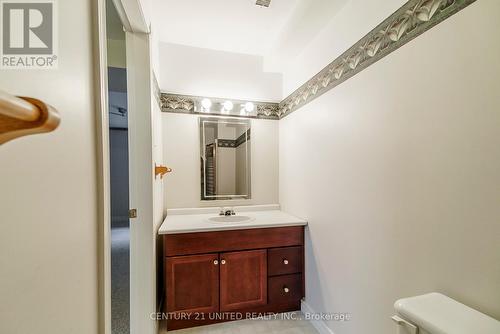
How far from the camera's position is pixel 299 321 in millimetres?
1849

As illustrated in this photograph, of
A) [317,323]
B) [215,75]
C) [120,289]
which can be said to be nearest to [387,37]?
[215,75]

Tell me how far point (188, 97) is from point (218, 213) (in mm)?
1301

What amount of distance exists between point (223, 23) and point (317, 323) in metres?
2.67

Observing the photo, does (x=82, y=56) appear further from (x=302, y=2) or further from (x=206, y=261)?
(x=206, y=261)

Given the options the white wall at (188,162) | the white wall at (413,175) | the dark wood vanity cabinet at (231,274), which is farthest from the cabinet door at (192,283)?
the white wall at (413,175)

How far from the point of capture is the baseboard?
1.63 meters

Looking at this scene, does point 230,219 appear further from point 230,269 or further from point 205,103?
point 205,103

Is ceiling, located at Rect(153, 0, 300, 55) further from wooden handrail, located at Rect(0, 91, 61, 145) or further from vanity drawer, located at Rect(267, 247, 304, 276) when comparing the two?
vanity drawer, located at Rect(267, 247, 304, 276)

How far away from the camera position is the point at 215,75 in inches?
91.7

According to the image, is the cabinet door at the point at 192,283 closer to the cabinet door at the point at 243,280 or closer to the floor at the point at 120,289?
the cabinet door at the point at 243,280

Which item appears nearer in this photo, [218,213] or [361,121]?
[361,121]

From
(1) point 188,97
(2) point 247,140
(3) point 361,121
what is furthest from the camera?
(2) point 247,140

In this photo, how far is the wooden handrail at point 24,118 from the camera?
8.7 inches

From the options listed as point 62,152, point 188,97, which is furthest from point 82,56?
point 188,97
